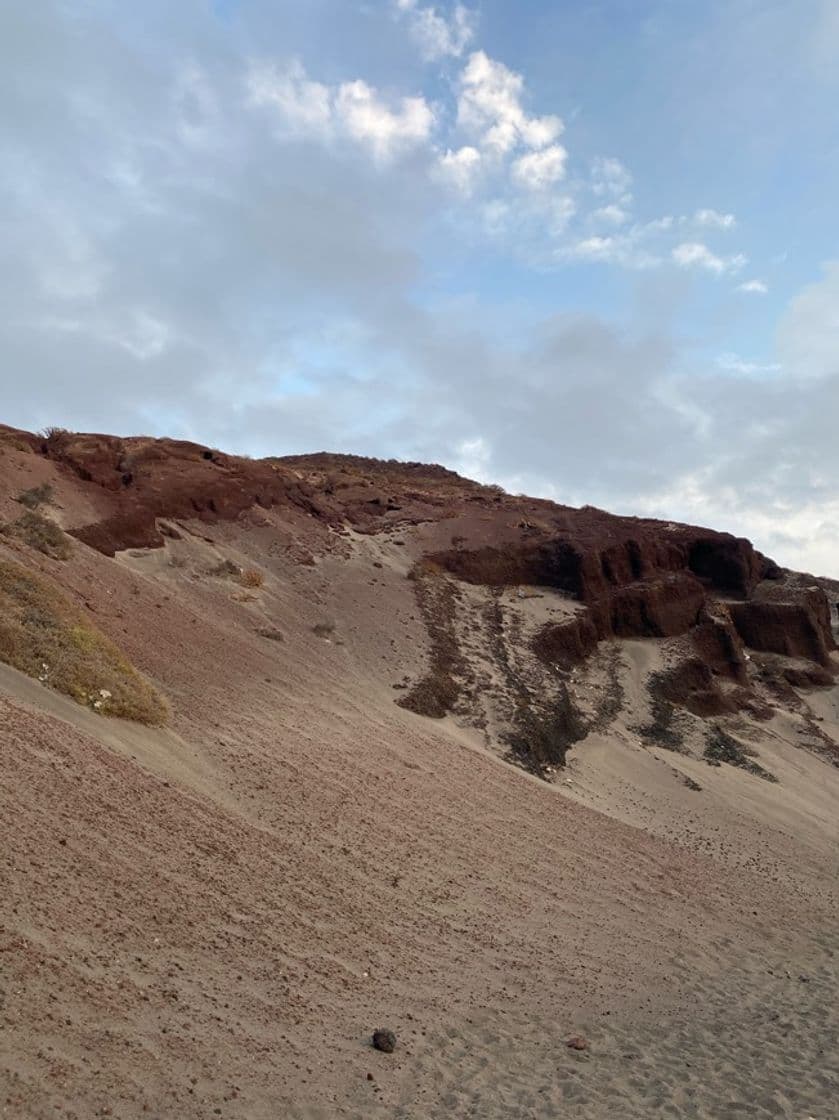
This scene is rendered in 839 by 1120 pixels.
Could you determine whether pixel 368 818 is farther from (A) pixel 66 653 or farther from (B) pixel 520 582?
(B) pixel 520 582

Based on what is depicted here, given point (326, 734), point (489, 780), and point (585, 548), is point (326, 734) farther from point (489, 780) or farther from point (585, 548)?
point (585, 548)

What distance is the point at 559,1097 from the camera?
7.18 m

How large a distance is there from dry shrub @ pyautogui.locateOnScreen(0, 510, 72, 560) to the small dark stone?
13.3 meters

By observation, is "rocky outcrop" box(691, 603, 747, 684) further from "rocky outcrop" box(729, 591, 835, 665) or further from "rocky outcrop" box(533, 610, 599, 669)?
"rocky outcrop" box(533, 610, 599, 669)

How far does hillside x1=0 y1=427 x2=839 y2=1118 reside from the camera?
7078 millimetres

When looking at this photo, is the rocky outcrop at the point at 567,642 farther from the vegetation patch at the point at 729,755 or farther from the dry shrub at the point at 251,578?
the dry shrub at the point at 251,578

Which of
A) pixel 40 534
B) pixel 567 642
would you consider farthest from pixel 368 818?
pixel 567 642

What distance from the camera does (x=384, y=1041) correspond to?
7523 millimetres

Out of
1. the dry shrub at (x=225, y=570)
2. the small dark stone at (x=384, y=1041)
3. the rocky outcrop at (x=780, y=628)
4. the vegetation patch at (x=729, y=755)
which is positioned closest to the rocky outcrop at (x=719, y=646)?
the rocky outcrop at (x=780, y=628)

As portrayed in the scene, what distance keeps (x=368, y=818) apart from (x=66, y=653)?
5.11 metres

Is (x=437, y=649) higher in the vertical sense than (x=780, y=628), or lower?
lower

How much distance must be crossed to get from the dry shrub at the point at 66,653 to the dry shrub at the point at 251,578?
900 cm

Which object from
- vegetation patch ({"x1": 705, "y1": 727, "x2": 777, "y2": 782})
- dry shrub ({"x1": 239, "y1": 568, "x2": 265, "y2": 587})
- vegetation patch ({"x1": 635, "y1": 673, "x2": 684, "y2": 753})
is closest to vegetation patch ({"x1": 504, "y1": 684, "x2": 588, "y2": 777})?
vegetation patch ({"x1": 635, "y1": 673, "x2": 684, "y2": 753})

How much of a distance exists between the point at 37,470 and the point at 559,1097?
71.1 feet
